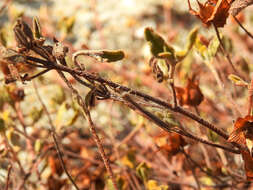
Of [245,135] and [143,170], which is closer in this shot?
[245,135]

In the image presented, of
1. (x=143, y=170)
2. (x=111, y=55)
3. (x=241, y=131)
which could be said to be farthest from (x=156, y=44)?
(x=143, y=170)

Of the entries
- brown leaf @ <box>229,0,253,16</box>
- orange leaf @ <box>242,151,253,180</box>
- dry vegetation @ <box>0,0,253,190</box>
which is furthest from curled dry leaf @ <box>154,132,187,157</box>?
brown leaf @ <box>229,0,253,16</box>

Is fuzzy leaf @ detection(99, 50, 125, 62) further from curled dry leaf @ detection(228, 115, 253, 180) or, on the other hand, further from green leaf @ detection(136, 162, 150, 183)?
green leaf @ detection(136, 162, 150, 183)

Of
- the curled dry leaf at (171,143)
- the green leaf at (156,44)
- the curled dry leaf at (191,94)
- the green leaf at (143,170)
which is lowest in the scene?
the green leaf at (143,170)

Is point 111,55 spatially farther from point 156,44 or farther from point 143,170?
point 143,170

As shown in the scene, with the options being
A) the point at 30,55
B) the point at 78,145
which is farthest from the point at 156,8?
the point at 30,55

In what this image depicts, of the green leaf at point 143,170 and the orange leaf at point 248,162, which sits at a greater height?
the orange leaf at point 248,162

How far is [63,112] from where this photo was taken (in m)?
0.93

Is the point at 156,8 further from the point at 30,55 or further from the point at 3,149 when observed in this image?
the point at 30,55

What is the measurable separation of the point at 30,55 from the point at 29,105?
137 cm

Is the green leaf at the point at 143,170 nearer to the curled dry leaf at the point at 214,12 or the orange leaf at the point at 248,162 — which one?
the orange leaf at the point at 248,162

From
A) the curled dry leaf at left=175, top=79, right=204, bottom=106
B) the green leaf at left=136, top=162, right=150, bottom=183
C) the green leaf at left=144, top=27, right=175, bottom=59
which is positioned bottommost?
the green leaf at left=136, top=162, right=150, bottom=183

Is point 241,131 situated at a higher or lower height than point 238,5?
lower

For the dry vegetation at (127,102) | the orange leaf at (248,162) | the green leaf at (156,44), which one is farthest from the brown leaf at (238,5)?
the orange leaf at (248,162)
